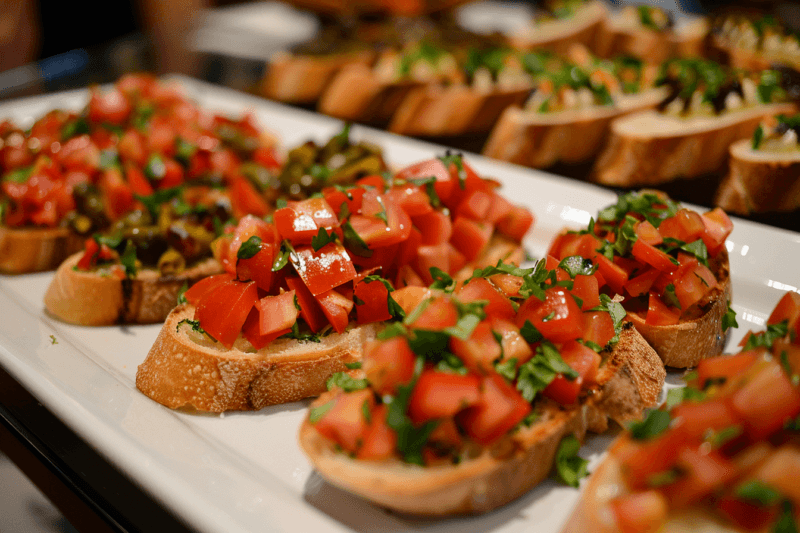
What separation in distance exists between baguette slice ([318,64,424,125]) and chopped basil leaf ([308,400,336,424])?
3.67 metres

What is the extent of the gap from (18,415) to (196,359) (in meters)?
0.71

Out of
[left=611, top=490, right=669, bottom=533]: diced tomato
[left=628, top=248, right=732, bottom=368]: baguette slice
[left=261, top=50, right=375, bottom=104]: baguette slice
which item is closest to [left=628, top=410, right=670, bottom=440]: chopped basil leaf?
[left=611, top=490, right=669, bottom=533]: diced tomato

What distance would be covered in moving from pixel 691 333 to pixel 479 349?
1082 millimetres

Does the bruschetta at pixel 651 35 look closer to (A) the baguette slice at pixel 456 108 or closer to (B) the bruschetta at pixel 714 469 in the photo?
(A) the baguette slice at pixel 456 108

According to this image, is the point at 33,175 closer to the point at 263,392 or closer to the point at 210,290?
the point at 210,290

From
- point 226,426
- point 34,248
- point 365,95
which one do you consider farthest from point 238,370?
point 365,95

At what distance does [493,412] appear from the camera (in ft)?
4.95

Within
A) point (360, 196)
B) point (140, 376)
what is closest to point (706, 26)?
point (360, 196)

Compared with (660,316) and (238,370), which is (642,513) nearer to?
(660,316)

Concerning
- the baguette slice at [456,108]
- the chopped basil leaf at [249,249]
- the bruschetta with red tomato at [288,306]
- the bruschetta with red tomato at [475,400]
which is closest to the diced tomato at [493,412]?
the bruschetta with red tomato at [475,400]

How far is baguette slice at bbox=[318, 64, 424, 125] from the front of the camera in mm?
4754

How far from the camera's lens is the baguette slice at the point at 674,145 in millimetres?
3146

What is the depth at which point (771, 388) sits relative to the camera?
1.28 metres

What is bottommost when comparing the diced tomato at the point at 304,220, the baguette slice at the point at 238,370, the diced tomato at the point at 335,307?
the baguette slice at the point at 238,370
